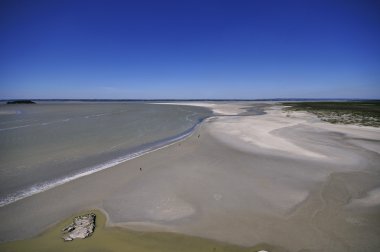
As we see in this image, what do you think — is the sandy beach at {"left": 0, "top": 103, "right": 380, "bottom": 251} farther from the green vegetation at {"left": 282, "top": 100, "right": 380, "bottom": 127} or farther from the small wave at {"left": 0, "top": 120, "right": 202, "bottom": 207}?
the green vegetation at {"left": 282, "top": 100, "right": 380, "bottom": 127}

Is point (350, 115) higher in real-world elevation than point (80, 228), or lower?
higher

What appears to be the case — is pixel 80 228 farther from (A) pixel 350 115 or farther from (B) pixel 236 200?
(A) pixel 350 115

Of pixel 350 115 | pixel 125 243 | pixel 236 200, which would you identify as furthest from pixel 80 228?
pixel 350 115

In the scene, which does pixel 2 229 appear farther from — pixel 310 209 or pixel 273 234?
pixel 310 209

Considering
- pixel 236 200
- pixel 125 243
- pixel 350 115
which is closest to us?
pixel 125 243

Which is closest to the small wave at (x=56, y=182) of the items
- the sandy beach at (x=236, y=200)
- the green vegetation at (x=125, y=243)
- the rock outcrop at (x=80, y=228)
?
the sandy beach at (x=236, y=200)

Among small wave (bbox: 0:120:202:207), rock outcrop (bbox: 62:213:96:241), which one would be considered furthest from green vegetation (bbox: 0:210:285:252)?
small wave (bbox: 0:120:202:207)

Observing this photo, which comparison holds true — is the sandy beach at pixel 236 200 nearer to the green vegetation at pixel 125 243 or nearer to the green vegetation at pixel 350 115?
the green vegetation at pixel 125 243
